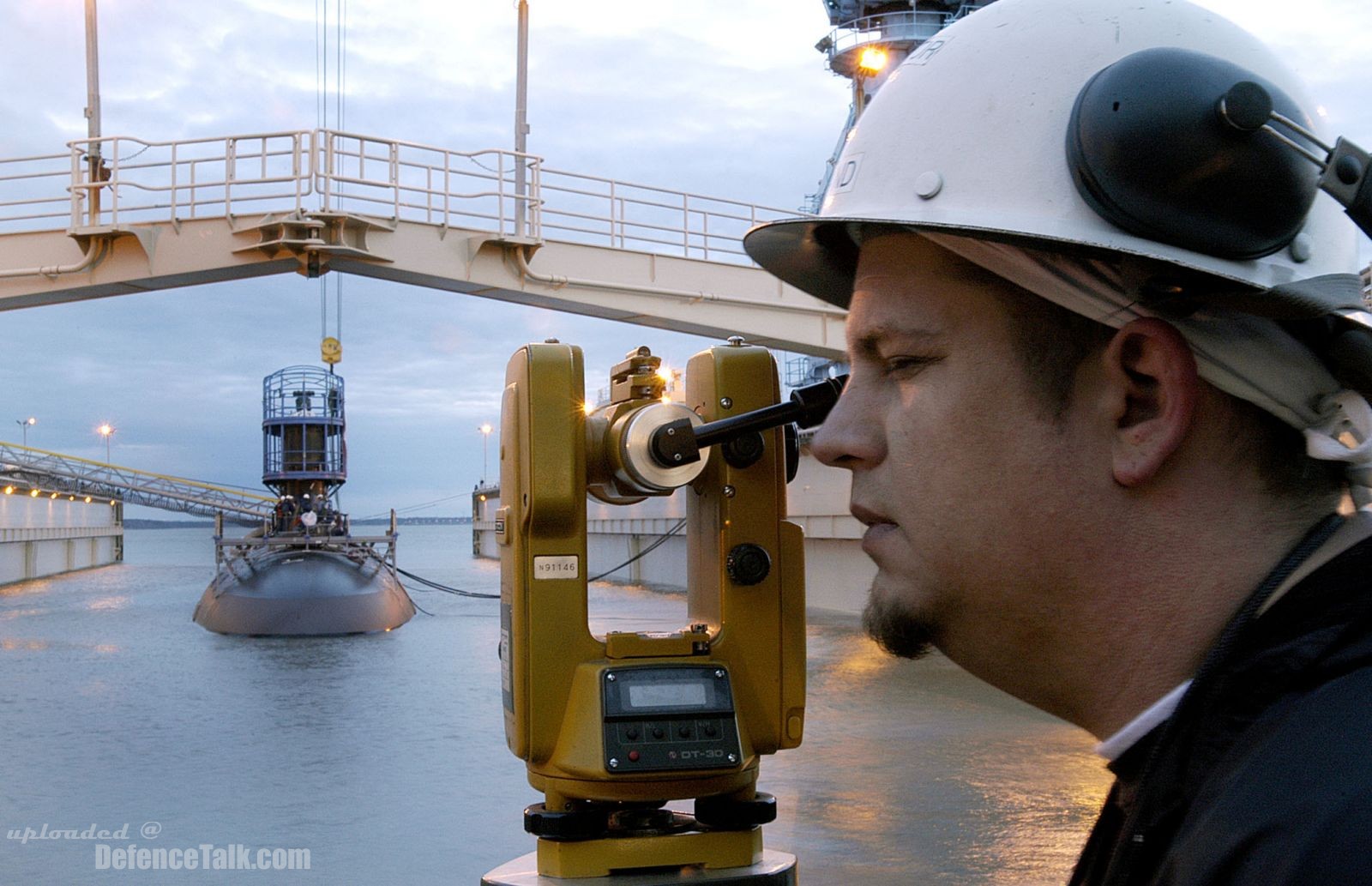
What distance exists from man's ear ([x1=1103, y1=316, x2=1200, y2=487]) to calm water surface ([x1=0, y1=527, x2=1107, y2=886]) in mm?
5113

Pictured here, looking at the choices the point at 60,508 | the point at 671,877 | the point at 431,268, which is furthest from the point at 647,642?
the point at 60,508

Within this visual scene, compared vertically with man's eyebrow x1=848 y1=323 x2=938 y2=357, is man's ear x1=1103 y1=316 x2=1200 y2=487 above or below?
below

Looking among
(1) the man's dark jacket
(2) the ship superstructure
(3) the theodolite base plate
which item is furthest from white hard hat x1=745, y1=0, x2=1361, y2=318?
(2) the ship superstructure

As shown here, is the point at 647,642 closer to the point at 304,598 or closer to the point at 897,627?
the point at 897,627

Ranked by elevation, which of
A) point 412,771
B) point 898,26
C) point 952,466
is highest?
point 898,26

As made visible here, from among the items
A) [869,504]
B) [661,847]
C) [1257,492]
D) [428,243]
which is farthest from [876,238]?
[428,243]

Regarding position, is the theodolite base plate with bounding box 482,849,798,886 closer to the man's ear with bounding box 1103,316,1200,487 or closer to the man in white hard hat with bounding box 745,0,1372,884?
the man in white hard hat with bounding box 745,0,1372,884

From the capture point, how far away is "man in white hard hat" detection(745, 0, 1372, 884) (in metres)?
0.96

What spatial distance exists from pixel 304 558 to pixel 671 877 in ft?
64.8

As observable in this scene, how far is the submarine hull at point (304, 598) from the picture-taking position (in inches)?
794

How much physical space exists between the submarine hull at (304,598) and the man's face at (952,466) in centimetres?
2003

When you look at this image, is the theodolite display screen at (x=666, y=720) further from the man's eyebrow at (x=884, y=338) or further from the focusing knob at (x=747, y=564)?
the man's eyebrow at (x=884, y=338)

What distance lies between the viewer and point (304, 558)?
859 inches

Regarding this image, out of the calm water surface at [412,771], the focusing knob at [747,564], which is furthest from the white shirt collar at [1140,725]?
the calm water surface at [412,771]
